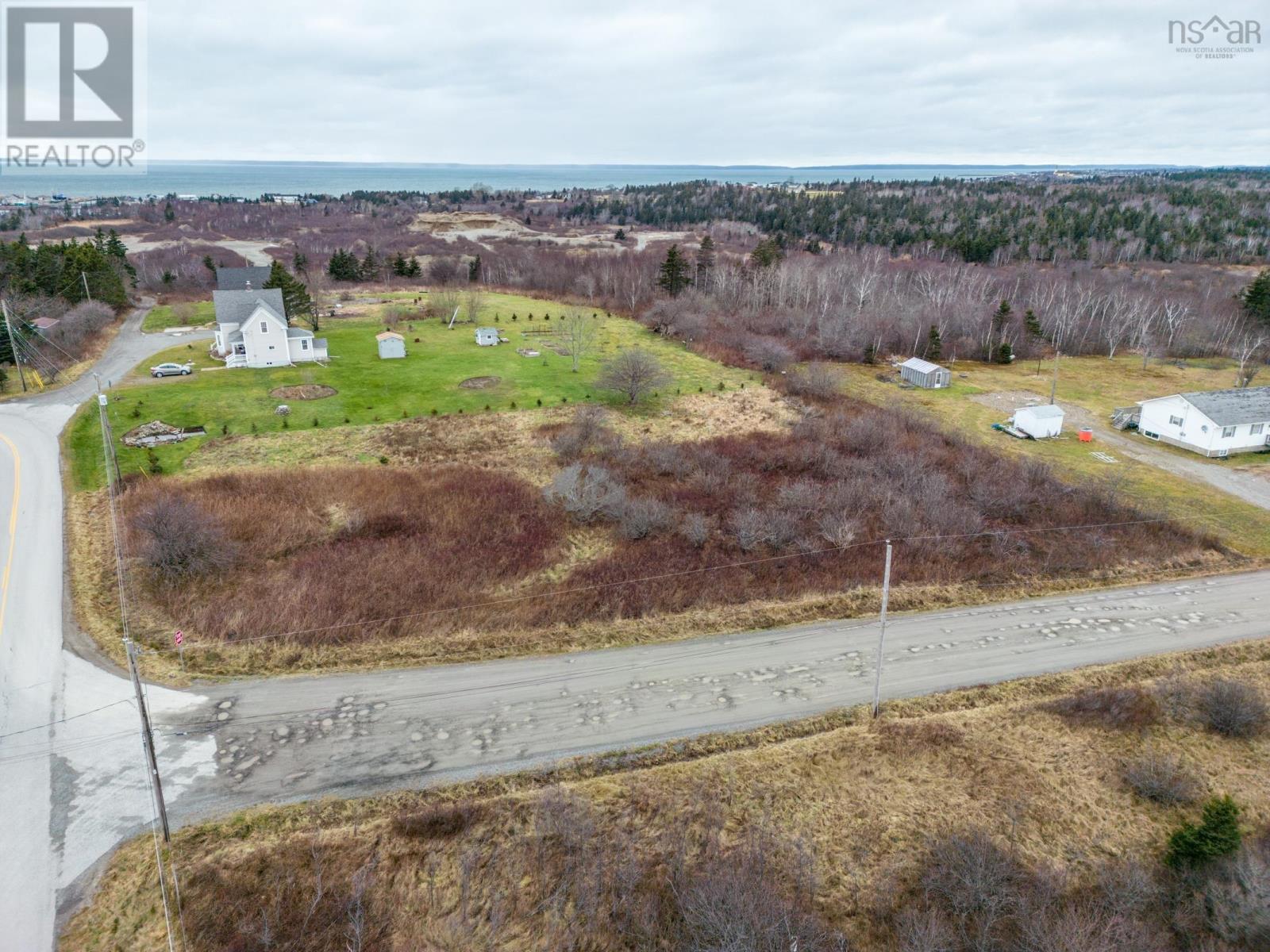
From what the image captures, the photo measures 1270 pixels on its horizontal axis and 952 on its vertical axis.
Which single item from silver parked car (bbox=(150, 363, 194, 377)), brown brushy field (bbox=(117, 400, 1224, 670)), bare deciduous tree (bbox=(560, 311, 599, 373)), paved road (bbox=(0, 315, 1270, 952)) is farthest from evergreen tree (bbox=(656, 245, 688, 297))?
paved road (bbox=(0, 315, 1270, 952))

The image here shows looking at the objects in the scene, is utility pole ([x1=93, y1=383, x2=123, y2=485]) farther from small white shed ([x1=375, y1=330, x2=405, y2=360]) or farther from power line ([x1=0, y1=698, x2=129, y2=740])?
small white shed ([x1=375, y1=330, x2=405, y2=360])

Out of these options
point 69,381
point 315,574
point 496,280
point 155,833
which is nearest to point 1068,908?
point 155,833

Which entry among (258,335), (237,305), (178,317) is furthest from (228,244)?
(258,335)

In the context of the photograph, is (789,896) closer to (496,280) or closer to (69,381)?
(69,381)

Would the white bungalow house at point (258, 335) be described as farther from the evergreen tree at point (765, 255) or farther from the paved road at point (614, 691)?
the evergreen tree at point (765, 255)

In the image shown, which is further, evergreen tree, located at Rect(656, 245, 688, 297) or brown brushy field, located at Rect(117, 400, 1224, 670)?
evergreen tree, located at Rect(656, 245, 688, 297)

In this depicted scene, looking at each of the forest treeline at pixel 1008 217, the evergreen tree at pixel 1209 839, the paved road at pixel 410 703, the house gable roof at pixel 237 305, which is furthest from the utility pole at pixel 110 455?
the forest treeline at pixel 1008 217
